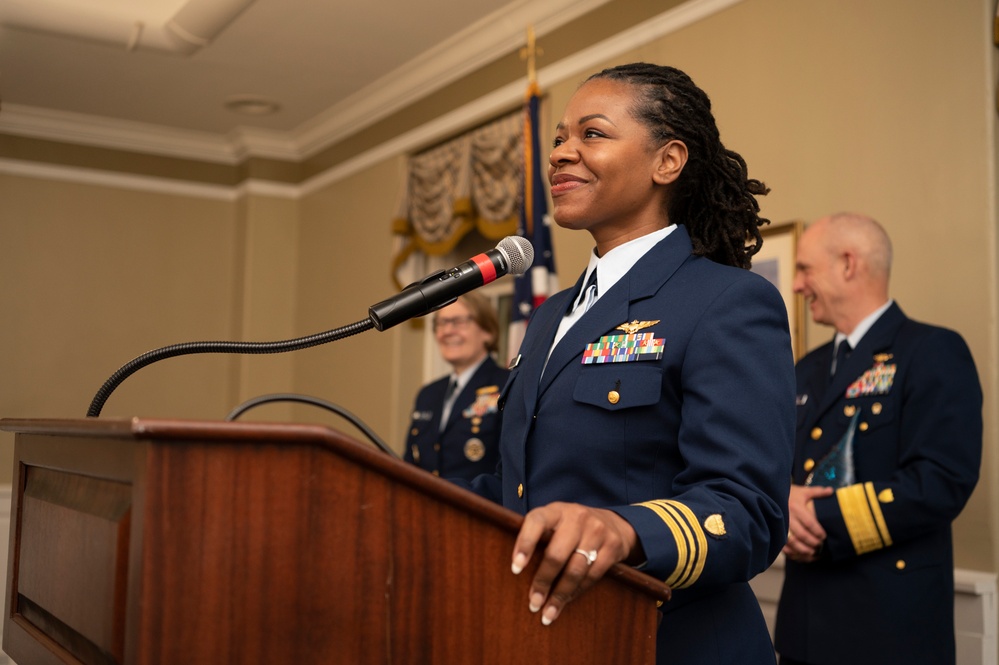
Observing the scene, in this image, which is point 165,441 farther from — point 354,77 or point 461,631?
point 354,77

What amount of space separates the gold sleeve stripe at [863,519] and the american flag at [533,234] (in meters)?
1.71

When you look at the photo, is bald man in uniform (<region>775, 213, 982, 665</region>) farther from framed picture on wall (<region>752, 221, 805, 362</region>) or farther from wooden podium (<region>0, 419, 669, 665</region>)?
wooden podium (<region>0, 419, 669, 665</region>)

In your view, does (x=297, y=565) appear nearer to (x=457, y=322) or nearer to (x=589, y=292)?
(x=589, y=292)

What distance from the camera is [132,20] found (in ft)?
15.8

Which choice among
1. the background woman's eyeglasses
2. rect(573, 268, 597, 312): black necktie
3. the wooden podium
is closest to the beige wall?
the background woman's eyeglasses

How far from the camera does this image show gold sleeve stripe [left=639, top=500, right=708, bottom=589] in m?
0.90

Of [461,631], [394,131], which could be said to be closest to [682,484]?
Result: [461,631]

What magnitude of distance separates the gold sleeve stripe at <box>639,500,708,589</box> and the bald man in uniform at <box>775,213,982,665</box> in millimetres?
1436

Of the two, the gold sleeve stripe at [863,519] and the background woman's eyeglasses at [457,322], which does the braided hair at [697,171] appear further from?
the background woman's eyeglasses at [457,322]

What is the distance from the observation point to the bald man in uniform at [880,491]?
86.9 inches

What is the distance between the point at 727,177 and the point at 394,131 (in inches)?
175

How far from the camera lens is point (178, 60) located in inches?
211

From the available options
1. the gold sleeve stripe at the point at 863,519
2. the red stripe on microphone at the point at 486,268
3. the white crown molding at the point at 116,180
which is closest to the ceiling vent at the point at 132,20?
the white crown molding at the point at 116,180

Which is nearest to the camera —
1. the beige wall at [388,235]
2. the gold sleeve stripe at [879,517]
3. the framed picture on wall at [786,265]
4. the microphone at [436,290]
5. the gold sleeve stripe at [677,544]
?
the gold sleeve stripe at [677,544]
